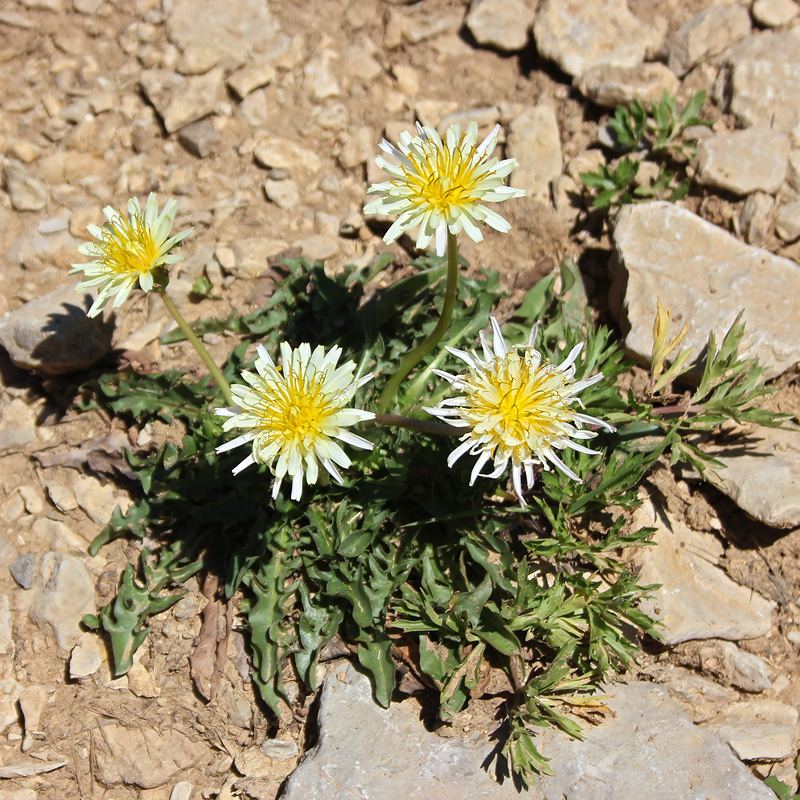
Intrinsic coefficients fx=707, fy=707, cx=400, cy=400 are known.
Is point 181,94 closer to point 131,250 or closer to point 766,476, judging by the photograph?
point 131,250

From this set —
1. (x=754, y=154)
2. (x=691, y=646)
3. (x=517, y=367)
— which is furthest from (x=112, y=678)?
(x=754, y=154)

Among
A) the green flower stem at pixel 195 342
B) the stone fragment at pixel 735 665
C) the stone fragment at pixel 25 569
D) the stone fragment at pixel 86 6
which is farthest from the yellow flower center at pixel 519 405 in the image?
the stone fragment at pixel 86 6

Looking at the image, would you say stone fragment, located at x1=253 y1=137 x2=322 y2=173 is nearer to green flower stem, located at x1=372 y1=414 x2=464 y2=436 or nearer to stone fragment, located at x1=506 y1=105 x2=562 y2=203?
stone fragment, located at x1=506 y1=105 x2=562 y2=203

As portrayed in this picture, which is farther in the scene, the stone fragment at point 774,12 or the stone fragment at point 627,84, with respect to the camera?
the stone fragment at point 774,12

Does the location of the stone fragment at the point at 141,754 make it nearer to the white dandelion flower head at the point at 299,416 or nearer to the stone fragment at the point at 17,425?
the white dandelion flower head at the point at 299,416

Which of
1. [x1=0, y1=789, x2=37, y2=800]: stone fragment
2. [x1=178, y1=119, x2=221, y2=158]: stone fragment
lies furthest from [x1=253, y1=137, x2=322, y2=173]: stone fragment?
[x1=0, y1=789, x2=37, y2=800]: stone fragment

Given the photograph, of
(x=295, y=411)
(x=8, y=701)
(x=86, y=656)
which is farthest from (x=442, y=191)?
(x=8, y=701)
